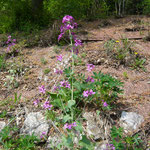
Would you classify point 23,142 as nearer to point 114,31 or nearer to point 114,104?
point 114,104

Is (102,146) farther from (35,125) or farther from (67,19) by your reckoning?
(67,19)

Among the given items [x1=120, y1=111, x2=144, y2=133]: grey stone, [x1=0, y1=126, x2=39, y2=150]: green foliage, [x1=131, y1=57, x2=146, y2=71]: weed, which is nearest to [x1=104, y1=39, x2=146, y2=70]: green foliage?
[x1=131, y1=57, x2=146, y2=71]: weed

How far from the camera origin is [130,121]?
1.88 metres

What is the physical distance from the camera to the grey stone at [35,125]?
1890 millimetres

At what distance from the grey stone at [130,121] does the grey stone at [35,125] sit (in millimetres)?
890

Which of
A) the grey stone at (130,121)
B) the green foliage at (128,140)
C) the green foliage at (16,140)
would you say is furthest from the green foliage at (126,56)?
the green foliage at (16,140)

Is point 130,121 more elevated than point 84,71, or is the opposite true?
point 84,71

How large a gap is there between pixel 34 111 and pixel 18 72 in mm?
1069

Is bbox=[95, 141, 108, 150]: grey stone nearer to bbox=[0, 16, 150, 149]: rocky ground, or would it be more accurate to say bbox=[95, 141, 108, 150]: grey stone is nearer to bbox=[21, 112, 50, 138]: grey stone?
bbox=[0, 16, 150, 149]: rocky ground

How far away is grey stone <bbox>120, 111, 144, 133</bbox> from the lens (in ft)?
6.04

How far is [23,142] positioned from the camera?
5.42 feet

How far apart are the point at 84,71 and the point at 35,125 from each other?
4.11 feet

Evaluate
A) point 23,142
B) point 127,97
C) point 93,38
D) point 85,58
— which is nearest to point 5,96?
point 23,142

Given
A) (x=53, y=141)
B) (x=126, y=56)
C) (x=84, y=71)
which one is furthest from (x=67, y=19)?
(x=126, y=56)
